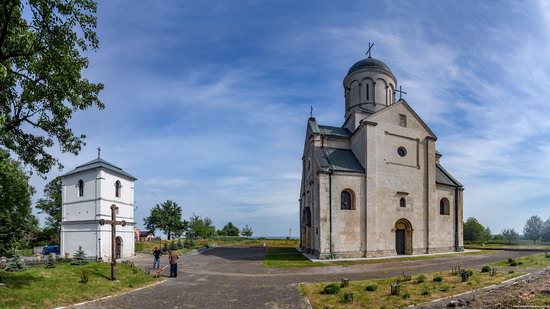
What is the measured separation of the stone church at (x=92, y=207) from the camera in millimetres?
32750

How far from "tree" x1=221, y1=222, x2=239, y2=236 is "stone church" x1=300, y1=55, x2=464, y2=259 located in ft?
210

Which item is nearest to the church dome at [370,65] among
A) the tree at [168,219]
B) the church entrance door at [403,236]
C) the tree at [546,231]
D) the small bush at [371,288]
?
the church entrance door at [403,236]

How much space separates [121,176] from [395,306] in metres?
31.9

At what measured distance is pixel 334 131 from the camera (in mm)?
35688

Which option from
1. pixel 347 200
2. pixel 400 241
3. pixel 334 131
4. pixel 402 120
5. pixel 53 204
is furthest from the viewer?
pixel 53 204

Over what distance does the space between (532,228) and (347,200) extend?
7315 centimetres

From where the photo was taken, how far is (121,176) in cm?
3638

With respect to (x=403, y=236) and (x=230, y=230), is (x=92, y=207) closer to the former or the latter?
(x=403, y=236)

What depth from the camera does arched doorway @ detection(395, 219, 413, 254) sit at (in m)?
32.5

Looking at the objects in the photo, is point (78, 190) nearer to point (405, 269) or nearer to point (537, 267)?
point (405, 269)

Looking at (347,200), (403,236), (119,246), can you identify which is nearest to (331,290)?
(347,200)

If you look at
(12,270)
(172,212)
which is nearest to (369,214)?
(12,270)

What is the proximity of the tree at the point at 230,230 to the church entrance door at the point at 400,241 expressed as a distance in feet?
234

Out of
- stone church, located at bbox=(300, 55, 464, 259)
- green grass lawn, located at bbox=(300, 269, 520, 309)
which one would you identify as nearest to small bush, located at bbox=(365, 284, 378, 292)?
green grass lawn, located at bbox=(300, 269, 520, 309)
